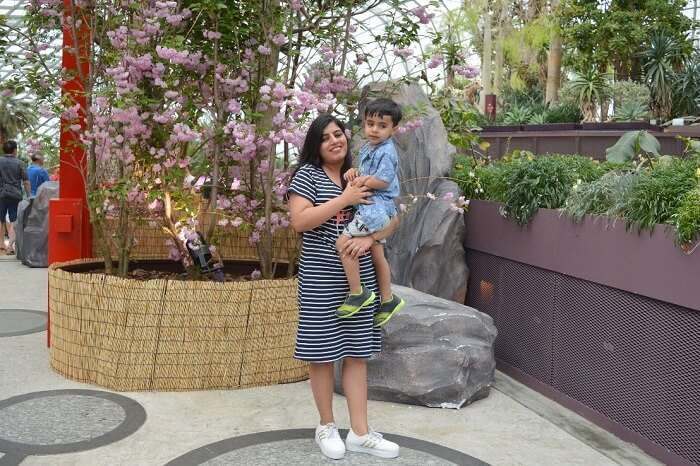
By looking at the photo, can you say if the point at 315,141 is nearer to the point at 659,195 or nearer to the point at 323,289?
the point at 323,289

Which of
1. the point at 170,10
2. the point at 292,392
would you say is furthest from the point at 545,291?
the point at 170,10

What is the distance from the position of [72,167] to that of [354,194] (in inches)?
108

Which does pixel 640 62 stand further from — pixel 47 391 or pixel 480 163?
pixel 47 391

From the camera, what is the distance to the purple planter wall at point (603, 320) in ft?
10.5

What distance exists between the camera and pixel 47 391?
13.2ft

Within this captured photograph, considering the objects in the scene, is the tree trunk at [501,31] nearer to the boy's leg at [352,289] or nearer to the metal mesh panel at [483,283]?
the metal mesh panel at [483,283]

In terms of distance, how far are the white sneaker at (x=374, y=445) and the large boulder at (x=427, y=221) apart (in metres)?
2.09

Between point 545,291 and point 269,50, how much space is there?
7.35 ft

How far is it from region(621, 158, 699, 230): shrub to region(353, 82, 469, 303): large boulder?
161cm

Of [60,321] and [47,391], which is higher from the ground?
[60,321]

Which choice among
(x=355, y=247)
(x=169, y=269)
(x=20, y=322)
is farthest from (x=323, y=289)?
(x=20, y=322)

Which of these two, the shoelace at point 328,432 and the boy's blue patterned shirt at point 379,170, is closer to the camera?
the boy's blue patterned shirt at point 379,170

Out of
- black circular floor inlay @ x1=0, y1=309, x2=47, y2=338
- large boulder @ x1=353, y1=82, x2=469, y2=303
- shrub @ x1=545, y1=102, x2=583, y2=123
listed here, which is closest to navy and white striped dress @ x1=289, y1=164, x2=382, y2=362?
large boulder @ x1=353, y1=82, x2=469, y2=303

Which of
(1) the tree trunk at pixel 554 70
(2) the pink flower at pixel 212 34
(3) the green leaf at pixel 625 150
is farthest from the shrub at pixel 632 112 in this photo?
(2) the pink flower at pixel 212 34
